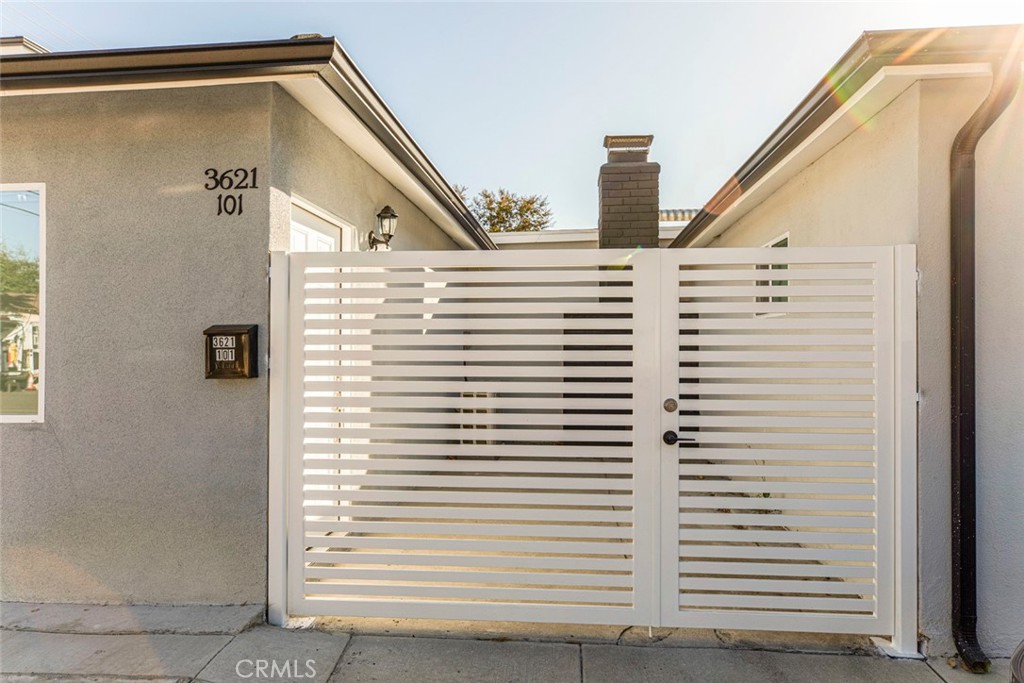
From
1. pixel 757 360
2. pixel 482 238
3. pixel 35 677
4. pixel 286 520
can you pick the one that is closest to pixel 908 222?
pixel 757 360

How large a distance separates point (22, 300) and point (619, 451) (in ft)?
13.1

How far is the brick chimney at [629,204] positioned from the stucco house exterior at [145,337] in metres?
4.38

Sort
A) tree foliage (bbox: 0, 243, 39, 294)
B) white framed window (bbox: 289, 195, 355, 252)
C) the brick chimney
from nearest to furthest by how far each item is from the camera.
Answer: tree foliage (bbox: 0, 243, 39, 294)
white framed window (bbox: 289, 195, 355, 252)
the brick chimney

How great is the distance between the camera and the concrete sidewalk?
248 centimetres

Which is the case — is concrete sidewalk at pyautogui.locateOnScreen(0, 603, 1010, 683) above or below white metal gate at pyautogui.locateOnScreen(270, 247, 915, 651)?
below

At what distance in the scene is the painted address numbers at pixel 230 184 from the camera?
302 centimetres

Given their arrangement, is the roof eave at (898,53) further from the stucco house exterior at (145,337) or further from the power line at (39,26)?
the power line at (39,26)

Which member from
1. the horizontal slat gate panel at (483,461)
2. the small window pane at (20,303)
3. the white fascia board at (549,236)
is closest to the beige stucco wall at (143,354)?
the small window pane at (20,303)

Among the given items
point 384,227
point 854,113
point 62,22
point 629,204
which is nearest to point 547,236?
point 629,204

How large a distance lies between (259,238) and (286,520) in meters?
1.73

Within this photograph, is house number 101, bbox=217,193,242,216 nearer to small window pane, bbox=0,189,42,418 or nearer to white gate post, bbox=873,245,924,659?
small window pane, bbox=0,189,42,418

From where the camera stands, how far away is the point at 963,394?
8.57 ft

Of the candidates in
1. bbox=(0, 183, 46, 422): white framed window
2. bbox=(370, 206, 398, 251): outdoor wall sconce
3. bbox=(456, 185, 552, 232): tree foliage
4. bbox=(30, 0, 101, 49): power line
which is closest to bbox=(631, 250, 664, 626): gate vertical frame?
bbox=(370, 206, 398, 251): outdoor wall sconce

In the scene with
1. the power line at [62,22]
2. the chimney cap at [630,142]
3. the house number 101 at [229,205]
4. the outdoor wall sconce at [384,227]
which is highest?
the power line at [62,22]
